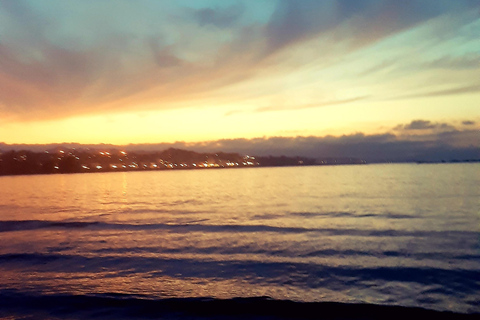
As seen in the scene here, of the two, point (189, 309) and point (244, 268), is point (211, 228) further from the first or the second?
point (189, 309)

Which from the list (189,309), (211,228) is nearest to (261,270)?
(189,309)

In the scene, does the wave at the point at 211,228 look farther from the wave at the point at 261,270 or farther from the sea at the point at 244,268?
the wave at the point at 261,270

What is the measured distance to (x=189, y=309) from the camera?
377 inches

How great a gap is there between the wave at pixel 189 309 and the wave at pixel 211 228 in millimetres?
10389

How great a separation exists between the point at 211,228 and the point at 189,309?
12635 mm

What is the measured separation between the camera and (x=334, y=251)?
15664 millimetres

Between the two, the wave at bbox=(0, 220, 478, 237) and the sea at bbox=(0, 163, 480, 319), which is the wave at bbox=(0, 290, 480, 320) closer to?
the sea at bbox=(0, 163, 480, 319)

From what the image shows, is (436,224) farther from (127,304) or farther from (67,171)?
(67,171)

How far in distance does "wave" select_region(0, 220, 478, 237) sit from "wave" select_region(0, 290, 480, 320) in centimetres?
Result: 1039

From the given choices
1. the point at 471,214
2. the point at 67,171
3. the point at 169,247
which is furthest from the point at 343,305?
the point at 67,171

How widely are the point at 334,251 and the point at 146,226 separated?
1336cm

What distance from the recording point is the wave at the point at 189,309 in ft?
29.9

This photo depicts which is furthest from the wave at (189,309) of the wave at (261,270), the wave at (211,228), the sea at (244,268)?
the wave at (211,228)

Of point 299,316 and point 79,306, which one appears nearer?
point 299,316
